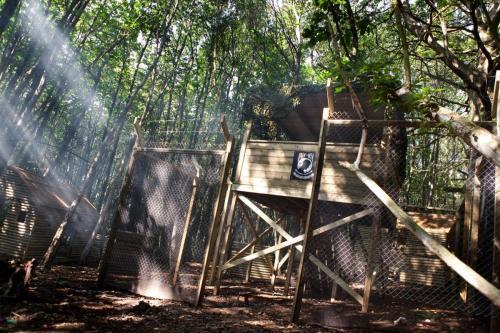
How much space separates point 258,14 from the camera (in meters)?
18.8

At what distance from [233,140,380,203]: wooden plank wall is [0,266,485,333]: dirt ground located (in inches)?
97.0

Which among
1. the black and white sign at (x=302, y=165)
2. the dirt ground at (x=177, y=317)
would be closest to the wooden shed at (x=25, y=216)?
the dirt ground at (x=177, y=317)

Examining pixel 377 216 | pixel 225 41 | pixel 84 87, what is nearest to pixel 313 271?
pixel 377 216

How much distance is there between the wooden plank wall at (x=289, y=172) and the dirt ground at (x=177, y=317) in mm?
2463

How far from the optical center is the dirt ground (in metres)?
5.06

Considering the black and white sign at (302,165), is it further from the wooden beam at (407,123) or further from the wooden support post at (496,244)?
the wooden support post at (496,244)

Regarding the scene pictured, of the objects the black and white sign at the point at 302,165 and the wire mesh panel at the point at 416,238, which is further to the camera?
the black and white sign at the point at 302,165

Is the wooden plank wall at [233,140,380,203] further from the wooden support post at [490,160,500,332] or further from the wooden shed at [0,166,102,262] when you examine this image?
the wooden shed at [0,166,102,262]

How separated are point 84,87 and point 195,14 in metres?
15.0

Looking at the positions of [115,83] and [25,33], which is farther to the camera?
[115,83]

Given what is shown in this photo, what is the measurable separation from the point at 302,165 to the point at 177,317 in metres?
4.11

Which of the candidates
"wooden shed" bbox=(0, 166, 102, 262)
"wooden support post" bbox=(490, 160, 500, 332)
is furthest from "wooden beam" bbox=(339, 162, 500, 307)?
"wooden shed" bbox=(0, 166, 102, 262)

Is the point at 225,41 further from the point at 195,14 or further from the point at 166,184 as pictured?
the point at 166,184

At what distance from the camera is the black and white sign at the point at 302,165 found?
7676 mm
